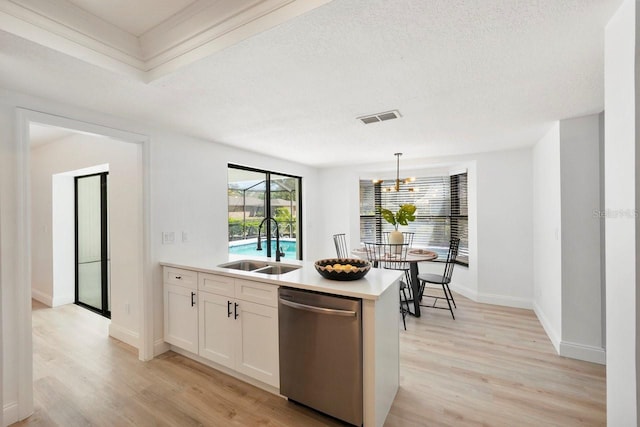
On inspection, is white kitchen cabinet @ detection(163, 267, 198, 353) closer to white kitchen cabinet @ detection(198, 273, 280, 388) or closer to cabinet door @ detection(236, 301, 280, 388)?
white kitchen cabinet @ detection(198, 273, 280, 388)

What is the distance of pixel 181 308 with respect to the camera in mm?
2746

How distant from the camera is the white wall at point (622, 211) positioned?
1.22m

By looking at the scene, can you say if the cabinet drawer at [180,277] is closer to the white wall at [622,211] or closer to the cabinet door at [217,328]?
the cabinet door at [217,328]

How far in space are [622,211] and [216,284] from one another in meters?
2.67

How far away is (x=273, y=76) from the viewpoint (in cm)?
185

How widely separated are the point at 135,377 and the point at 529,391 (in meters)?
3.22

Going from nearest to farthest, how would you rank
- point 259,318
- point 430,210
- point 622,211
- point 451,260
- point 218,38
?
point 622,211 → point 218,38 → point 259,318 → point 451,260 → point 430,210

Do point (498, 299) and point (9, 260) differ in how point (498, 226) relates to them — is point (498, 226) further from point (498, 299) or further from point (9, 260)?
point (9, 260)

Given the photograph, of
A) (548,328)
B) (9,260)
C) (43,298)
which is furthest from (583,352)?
(43,298)

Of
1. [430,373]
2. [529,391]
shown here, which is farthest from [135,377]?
[529,391]

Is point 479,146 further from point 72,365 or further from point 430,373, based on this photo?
point 72,365

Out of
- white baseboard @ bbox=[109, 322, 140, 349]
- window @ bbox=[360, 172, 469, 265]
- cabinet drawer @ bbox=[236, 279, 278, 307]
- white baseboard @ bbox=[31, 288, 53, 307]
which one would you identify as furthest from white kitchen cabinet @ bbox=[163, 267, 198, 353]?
window @ bbox=[360, 172, 469, 265]

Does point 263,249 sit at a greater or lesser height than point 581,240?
lesser

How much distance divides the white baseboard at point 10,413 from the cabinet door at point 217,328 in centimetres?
120
